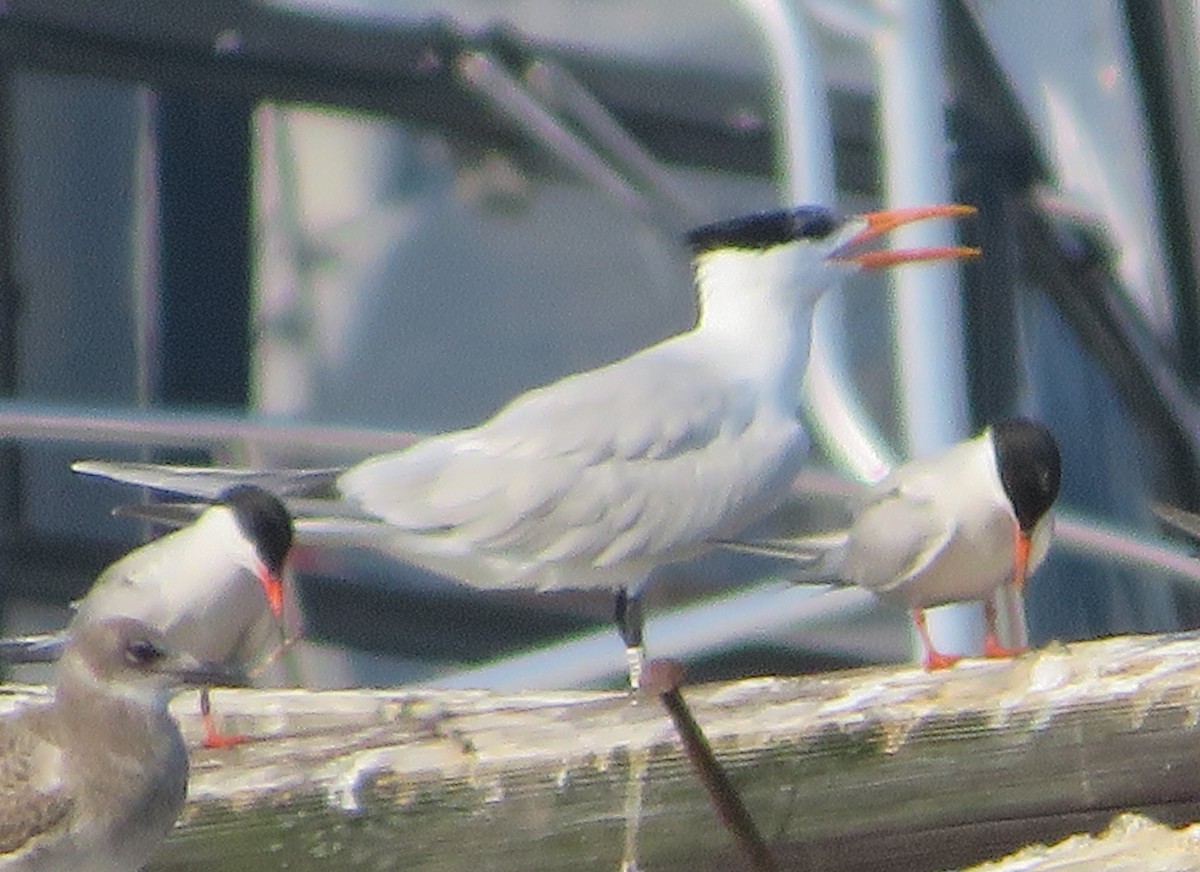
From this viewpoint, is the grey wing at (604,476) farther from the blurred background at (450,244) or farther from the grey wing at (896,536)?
the blurred background at (450,244)

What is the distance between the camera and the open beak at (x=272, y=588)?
3668mm

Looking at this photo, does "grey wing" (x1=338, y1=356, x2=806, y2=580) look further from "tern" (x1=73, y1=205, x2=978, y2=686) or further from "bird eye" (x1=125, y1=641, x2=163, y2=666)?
"bird eye" (x1=125, y1=641, x2=163, y2=666)

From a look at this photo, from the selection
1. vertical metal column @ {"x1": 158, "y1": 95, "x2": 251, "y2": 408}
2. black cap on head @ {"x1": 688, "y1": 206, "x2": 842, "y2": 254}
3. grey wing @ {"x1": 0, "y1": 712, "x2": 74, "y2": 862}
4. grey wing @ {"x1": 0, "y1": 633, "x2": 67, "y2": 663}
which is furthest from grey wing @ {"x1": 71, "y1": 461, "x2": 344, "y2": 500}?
vertical metal column @ {"x1": 158, "y1": 95, "x2": 251, "y2": 408}

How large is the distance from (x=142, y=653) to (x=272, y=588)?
3.58ft

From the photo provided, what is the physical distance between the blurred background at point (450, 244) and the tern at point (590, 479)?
5.01 ft

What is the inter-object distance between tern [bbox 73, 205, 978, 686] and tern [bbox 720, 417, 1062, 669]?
22cm

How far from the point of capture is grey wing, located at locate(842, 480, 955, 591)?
354cm

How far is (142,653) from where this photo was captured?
2588 mm

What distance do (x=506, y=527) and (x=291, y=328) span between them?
203 centimetres

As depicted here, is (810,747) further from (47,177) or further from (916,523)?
(47,177)

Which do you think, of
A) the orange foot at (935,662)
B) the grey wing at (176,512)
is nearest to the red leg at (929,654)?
the orange foot at (935,662)

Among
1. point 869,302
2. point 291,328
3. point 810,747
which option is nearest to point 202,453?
point 291,328

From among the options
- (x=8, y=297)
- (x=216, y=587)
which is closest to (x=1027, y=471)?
(x=216, y=587)

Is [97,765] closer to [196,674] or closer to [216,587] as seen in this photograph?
[196,674]
